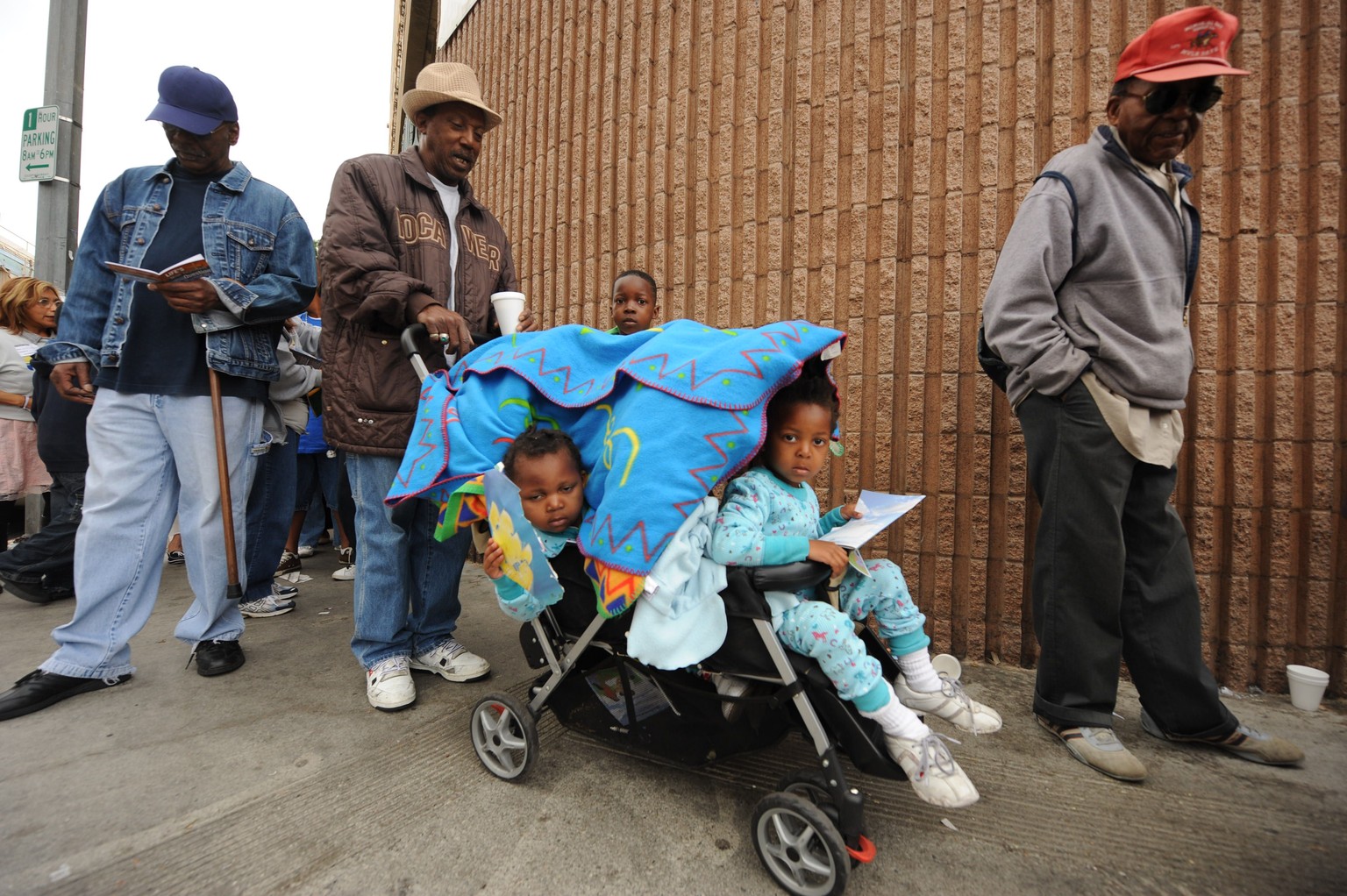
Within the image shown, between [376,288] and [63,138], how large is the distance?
458 cm

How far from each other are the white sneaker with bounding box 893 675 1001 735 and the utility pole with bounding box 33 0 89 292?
6120 mm

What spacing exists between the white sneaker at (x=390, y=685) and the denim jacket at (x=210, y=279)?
1329 millimetres

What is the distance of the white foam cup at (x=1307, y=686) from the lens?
7.61 feet

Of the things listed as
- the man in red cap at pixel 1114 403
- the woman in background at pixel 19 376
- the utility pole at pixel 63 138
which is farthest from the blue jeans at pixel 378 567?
the utility pole at pixel 63 138

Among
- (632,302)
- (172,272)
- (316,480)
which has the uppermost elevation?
(632,302)

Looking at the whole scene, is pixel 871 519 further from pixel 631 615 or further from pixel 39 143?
pixel 39 143


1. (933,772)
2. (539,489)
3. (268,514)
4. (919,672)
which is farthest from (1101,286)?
(268,514)

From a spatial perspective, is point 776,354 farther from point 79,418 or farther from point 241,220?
point 79,418

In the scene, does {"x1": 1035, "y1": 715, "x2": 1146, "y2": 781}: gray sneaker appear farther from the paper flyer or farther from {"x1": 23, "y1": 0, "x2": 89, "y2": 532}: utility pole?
{"x1": 23, "y1": 0, "x2": 89, "y2": 532}: utility pole

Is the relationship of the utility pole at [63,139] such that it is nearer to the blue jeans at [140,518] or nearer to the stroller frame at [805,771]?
the blue jeans at [140,518]

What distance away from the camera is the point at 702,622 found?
5.18 feet

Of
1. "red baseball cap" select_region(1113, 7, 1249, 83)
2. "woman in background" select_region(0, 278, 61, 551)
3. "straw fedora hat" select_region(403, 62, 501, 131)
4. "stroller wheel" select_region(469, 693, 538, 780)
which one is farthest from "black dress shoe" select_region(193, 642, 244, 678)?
"red baseball cap" select_region(1113, 7, 1249, 83)

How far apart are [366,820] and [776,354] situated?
164 cm

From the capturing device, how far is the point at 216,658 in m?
2.70
